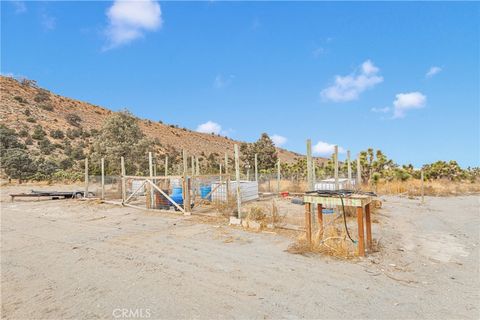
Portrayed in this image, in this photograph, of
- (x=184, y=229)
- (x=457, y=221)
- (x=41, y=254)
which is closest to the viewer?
(x=41, y=254)

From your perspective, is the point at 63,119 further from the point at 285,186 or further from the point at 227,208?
the point at 227,208

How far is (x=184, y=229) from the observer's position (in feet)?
33.6

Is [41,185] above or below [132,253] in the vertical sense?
above

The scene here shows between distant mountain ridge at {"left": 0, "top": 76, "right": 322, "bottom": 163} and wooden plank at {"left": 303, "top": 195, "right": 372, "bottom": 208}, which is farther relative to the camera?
distant mountain ridge at {"left": 0, "top": 76, "right": 322, "bottom": 163}

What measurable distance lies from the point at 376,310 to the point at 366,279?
1205 mm

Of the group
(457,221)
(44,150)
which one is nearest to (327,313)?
(457,221)

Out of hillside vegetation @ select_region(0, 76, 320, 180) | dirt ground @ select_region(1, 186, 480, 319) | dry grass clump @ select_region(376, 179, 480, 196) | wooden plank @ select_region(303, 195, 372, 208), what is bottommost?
dirt ground @ select_region(1, 186, 480, 319)

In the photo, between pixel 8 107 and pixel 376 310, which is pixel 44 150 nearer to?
pixel 8 107

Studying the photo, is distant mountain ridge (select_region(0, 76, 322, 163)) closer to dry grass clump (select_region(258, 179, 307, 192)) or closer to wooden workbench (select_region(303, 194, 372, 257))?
dry grass clump (select_region(258, 179, 307, 192))

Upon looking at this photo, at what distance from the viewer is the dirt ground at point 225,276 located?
4293mm

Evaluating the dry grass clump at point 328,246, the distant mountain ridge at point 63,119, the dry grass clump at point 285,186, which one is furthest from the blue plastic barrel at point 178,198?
the distant mountain ridge at point 63,119

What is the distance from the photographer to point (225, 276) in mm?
5617

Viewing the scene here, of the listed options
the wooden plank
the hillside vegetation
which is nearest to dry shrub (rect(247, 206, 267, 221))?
the wooden plank

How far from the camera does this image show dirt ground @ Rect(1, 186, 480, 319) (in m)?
4.29
